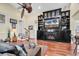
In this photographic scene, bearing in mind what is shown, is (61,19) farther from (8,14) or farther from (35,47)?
(8,14)

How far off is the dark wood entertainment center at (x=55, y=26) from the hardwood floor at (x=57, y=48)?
61 mm

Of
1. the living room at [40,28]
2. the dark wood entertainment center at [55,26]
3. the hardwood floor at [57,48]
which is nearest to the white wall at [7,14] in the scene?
the living room at [40,28]

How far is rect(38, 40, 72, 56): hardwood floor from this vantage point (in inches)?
78.8

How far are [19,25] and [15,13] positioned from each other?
0.19m

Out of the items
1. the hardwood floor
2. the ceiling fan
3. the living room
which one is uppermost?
the ceiling fan

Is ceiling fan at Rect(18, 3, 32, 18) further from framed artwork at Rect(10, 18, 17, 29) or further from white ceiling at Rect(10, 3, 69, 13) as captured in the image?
framed artwork at Rect(10, 18, 17, 29)

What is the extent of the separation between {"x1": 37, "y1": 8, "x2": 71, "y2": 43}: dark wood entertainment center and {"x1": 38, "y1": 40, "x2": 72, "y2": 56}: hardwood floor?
0.20 ft

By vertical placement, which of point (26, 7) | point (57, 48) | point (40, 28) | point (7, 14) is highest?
point (26, 7)

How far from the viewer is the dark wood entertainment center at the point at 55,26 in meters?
2.00

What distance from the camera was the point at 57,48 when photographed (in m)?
2.03

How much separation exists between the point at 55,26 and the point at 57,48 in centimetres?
34

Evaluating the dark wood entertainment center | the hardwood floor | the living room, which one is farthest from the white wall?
the hardwood floor

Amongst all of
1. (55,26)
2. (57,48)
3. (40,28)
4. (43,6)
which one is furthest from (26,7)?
(57,48)

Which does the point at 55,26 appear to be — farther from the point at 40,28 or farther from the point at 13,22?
the point at 13,22
